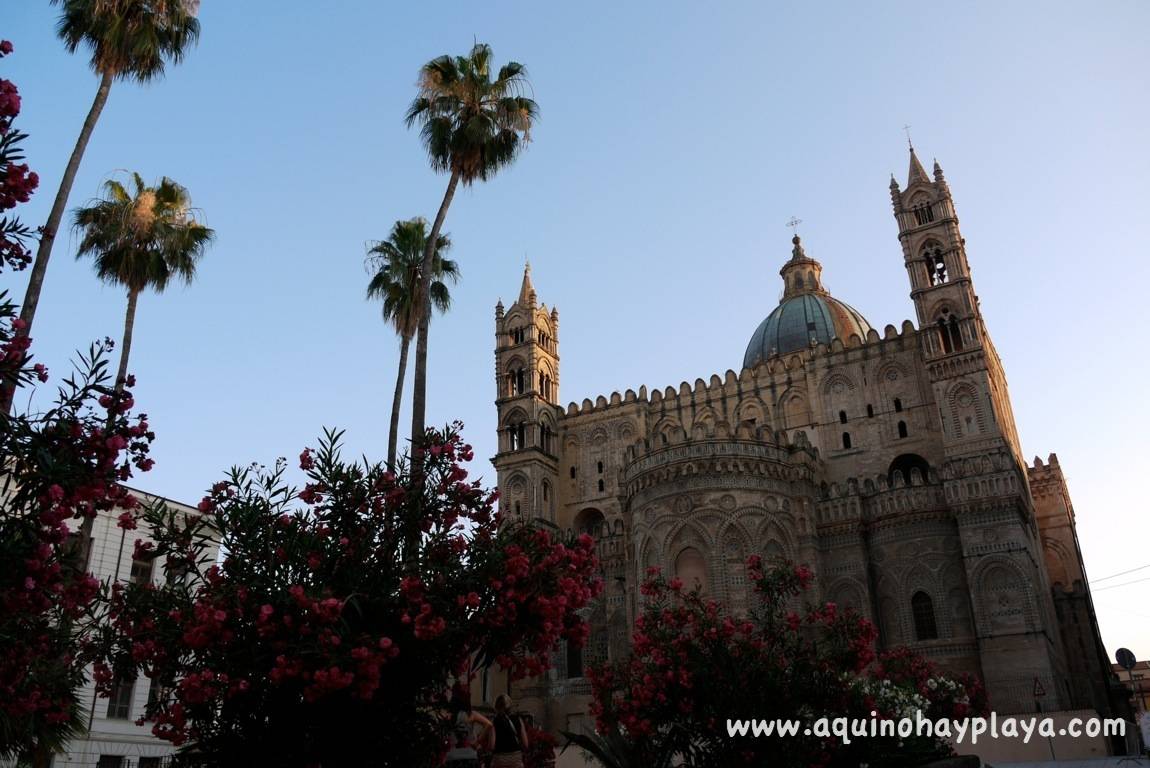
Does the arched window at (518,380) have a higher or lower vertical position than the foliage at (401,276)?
higher

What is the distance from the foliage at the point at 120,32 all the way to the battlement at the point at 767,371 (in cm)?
3045

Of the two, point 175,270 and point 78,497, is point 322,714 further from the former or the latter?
point 175,270

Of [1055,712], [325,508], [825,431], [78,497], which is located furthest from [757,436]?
[78,497]

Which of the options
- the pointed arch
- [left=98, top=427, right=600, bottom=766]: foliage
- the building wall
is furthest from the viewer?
the pointed arch

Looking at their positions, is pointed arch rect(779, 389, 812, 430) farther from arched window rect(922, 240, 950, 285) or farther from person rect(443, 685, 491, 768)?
person rect(443, 685, 491, 768)

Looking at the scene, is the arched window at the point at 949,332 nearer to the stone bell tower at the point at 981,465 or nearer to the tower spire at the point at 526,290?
the stone bell tower at the point at 981,465

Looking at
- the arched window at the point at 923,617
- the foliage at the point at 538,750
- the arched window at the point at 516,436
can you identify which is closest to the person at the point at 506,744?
the foliage at the point at 538,750

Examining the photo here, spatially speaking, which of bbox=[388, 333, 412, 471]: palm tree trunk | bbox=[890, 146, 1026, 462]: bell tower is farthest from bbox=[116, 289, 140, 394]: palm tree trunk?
bbox=[890, 146, 1026, 462]: bell tower

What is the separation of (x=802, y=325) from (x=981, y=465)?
15.8m

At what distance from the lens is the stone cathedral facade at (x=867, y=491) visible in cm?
3400

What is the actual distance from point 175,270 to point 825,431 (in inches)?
1132

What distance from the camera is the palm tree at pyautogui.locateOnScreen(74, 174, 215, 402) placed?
80.8ft

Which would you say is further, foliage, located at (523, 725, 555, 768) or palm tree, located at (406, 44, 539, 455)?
palm tree, located at (406, 44, 539, 455)

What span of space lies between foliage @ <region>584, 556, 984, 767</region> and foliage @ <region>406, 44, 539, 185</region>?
12078mm
